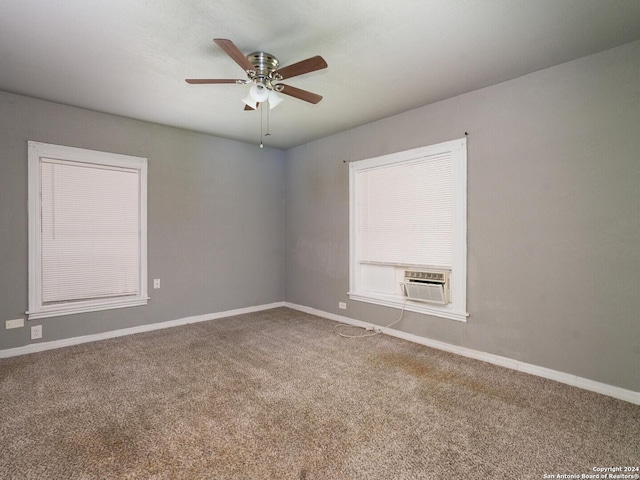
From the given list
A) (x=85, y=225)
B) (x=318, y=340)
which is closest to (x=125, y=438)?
(x=318, y=340)

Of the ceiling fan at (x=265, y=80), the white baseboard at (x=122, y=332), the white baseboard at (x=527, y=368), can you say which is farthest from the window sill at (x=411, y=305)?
the ceiling fan at (x=265, y=80)

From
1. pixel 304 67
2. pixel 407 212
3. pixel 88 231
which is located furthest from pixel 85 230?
pixel 407 212

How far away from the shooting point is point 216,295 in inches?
192

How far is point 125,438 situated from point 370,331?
283cm

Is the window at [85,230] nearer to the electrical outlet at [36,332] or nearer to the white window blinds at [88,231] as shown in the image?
the white window blinds at [88,231]

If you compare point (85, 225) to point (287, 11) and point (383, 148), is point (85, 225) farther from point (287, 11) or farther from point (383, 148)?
point (383, 148)

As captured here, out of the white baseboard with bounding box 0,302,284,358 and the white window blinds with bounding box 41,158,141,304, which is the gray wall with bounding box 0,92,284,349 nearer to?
the white baseboard with bounding box 0,302,284,358

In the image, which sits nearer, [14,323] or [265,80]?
[265,80]

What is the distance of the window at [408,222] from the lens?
11.1ft

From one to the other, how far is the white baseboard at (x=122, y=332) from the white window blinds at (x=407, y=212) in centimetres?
206

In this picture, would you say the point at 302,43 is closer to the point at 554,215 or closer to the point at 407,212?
the point at 407,212

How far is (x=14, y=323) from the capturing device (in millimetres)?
3344

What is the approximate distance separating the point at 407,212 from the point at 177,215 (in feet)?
10.1

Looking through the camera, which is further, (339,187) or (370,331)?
(339,187)
